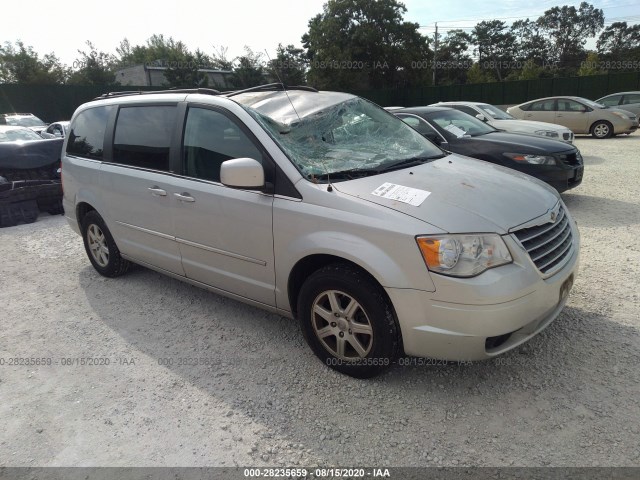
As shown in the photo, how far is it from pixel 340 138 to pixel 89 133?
2.85m

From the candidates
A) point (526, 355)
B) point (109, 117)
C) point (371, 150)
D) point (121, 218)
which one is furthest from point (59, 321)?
point (526, 355)

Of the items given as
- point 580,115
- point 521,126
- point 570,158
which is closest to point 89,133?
point 570,158

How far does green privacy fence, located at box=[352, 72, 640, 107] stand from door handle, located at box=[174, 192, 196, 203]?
29.5 metres

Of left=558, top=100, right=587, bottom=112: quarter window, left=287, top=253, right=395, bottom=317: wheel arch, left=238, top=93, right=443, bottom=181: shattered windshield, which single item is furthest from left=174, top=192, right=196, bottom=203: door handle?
left=558, top=100, right=587, bottom=112: quarter window

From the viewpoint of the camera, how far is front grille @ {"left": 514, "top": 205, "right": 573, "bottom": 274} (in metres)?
2.59

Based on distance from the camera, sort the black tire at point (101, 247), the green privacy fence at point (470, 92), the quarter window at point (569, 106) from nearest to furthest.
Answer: the black tire at point (101, 247)
the quarter window at point (569, 106)
the green privacy fence at point (470, 92)

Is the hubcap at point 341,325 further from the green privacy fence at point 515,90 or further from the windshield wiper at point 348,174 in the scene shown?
the green privacy fence at point 515,90

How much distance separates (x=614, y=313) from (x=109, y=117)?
4720 mm

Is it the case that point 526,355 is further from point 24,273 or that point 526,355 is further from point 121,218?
point 24,273

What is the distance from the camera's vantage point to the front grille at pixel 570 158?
621 cm

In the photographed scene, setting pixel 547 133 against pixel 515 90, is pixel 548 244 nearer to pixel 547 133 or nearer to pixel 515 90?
pixel 547 133

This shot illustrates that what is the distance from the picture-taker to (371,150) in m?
3.34

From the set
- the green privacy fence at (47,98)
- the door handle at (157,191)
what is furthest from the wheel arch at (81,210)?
the green privacy fence at (47,98)

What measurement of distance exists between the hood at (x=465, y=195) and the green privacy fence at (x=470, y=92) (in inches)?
1079
